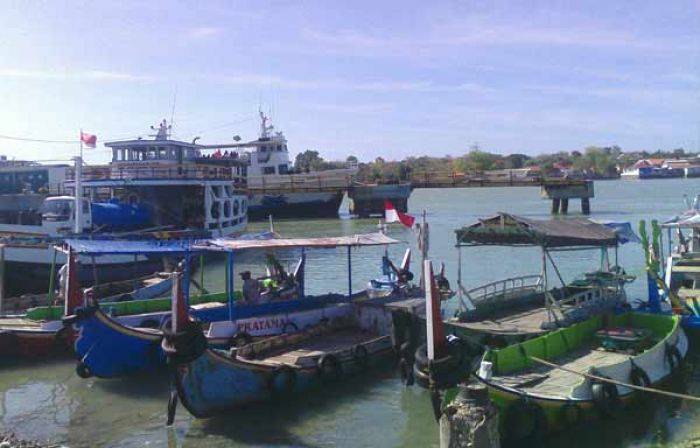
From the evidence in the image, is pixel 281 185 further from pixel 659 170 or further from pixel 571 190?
pixel 659 170

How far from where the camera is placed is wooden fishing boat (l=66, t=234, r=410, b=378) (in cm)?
1466

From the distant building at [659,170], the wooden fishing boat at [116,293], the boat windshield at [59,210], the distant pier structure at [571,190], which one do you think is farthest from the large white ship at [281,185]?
the distant building at [659,170]

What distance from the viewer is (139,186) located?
3484cm

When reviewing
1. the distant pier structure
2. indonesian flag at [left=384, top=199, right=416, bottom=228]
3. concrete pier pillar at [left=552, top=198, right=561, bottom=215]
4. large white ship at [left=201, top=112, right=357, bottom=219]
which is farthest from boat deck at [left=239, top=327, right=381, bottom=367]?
concrete pier pillar at [left=552, top=198, right=561, bottom=215]

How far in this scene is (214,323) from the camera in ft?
51.8

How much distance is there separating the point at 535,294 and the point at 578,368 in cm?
532

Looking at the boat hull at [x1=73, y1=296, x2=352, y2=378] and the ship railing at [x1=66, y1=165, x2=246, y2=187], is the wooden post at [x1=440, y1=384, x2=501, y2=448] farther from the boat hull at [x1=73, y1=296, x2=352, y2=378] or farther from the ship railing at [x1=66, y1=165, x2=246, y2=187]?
the ship railing at [x1=66, y1=165, x2=246, y2=187]

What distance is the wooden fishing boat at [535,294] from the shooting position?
1486cm

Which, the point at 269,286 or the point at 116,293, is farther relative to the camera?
the point at 116,293

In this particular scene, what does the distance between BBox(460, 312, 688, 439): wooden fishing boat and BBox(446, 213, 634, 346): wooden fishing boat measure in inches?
28.4

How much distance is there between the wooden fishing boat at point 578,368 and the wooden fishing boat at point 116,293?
10260 millimetres

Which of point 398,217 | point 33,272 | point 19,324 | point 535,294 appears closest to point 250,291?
point 398,217

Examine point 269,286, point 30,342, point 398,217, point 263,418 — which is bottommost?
point 263,418

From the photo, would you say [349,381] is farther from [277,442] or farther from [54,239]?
[54,239]
